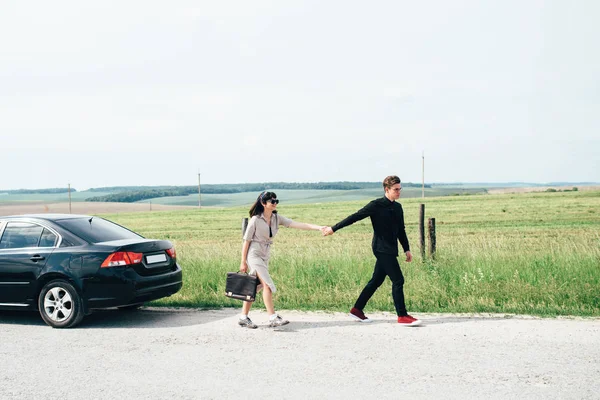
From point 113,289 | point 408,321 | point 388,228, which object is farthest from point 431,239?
point 113,289

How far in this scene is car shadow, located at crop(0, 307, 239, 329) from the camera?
7727 mm

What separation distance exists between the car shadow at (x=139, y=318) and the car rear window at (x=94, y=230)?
1.09 meters

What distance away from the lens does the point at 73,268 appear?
765 cm

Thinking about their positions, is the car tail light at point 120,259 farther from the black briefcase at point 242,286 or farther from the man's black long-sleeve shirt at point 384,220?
the man's black long-sleeve shirt at point 384,220

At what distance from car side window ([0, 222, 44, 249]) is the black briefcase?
277cm

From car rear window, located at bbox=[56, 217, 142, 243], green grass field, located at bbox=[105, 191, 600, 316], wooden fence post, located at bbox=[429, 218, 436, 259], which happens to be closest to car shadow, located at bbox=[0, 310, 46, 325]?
car rear window, located at bbox=[56, 217, 142, 243]

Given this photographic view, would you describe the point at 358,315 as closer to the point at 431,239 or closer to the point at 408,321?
the point at 408,321

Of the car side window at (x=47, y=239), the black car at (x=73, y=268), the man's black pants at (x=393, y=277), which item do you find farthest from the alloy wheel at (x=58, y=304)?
the man's black pants at (x=393, y=277)

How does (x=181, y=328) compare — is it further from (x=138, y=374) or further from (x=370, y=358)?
(x=370, y=358)

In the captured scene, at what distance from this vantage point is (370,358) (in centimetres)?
581

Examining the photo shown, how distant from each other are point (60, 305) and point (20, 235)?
4.22ft

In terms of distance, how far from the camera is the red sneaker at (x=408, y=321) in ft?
23.5

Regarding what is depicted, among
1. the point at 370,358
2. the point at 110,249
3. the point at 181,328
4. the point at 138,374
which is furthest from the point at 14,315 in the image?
the point at 370,358

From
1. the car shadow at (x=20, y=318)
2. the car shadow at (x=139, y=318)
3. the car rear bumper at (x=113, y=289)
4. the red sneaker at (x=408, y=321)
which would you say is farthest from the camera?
the car shadow at (x=20, y=318)
